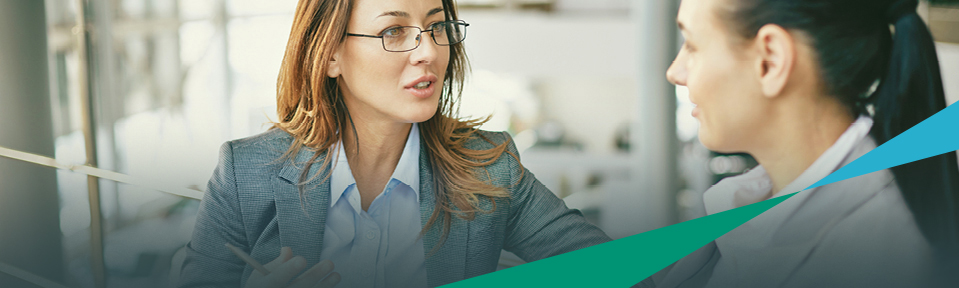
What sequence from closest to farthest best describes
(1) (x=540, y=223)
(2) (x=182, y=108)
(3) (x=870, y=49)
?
(3) (x=870, y=49), (1) (x=540, y=223), (2) (x=182, y=108)

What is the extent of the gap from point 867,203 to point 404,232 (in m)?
0.76

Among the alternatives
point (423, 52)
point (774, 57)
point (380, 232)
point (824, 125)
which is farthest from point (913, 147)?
point (380, 232)

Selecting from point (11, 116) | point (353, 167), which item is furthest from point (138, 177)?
point (353, 167)

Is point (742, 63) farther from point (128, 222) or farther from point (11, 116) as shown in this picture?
point (11, 116)

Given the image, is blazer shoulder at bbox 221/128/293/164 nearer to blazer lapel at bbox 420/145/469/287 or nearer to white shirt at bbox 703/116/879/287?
blazer lapel at bbox 420/145/469/287

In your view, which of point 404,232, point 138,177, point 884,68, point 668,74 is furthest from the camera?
point 138,177

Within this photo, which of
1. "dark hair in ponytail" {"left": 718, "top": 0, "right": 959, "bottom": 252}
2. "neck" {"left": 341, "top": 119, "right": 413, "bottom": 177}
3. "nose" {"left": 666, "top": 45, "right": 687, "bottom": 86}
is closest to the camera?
"dark hair in ponytail" {"left": 718, "top": 0, "right": 959, "bottom": 252}

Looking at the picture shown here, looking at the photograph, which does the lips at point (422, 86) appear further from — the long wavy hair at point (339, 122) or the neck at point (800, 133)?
the neck at point (800, 133)

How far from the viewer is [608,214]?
3.83ft

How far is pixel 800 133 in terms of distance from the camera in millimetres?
811

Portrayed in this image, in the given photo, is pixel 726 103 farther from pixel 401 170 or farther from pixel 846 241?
pixel 401 170

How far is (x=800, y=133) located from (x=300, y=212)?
32.9 inches

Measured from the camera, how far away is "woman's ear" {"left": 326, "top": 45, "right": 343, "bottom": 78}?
1.00m
